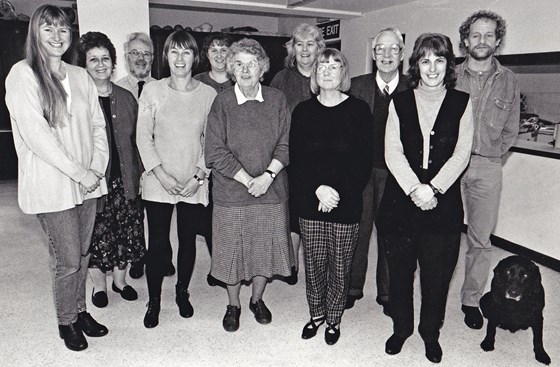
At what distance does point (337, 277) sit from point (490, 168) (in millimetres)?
1094

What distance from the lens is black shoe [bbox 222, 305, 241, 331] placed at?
8.64 feet

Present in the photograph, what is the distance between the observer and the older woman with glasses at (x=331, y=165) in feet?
7.39

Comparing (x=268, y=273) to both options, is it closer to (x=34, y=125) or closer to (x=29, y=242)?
(x=34, y=125)

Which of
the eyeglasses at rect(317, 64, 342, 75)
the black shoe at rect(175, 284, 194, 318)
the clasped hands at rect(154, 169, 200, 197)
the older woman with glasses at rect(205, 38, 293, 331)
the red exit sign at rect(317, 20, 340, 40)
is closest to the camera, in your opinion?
the eyeglasses at rect(317, 64, 342, 75)

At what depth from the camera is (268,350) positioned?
246 centimetres

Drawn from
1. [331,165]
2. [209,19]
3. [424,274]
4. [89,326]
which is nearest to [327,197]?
[331,165]

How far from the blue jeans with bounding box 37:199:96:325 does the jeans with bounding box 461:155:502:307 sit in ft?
A: 6.87

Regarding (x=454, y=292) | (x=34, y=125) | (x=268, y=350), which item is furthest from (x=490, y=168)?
(x=34, y=125)

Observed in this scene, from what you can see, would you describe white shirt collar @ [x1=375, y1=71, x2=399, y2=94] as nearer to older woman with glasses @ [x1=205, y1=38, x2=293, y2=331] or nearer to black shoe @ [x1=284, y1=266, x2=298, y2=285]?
older woman with glasses @ [x1=205, y1=38, x2=293, y2=331]

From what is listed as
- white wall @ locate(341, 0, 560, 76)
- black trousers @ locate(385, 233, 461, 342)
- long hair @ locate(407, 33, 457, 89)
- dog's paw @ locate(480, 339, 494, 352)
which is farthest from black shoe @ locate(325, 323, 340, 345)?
white wall @ locate(341, 0, 560, 76)

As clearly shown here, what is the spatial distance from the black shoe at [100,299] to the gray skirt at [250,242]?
0.86 metres

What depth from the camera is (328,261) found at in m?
2.46

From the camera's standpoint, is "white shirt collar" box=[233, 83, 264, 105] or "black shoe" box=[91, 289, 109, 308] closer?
"white shirt collar" box=[233, 83, 264, 105]

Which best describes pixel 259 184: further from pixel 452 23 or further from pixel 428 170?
pixel 452 23
